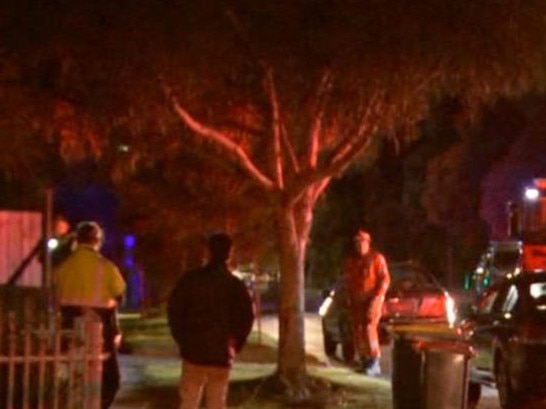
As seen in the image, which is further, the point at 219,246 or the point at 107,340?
the point at 107,340

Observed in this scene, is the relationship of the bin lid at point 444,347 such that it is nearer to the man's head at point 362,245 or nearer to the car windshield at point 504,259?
the man's head at point 362,245

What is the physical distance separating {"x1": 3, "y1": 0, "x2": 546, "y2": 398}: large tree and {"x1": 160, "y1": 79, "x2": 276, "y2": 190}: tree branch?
0.06ft

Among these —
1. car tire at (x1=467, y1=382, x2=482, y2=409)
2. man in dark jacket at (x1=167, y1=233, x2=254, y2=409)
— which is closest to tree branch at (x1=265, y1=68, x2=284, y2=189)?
car tire at (x1=467, y1=382, x2=482, y2=409)

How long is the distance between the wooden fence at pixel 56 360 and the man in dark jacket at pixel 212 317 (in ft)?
2.24

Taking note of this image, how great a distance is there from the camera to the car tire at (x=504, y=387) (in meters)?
15.6

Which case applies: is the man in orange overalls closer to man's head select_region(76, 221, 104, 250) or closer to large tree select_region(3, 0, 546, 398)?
large tree select_region(3, 0, 546, 398)

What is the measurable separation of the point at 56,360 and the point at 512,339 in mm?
6390

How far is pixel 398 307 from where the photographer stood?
23.4 m

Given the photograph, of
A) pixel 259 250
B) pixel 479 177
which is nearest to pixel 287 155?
pixel 259 250

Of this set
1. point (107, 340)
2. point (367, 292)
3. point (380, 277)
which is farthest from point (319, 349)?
point (107, 340)

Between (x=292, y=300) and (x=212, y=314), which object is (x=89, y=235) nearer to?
(x=212, y=314)

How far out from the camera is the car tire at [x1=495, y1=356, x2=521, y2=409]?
15.6m

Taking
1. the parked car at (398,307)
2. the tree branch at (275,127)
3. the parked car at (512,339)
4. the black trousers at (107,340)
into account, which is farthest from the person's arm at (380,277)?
the black trousers at (107,340)

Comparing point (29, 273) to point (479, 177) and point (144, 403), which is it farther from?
point (479, 177)
